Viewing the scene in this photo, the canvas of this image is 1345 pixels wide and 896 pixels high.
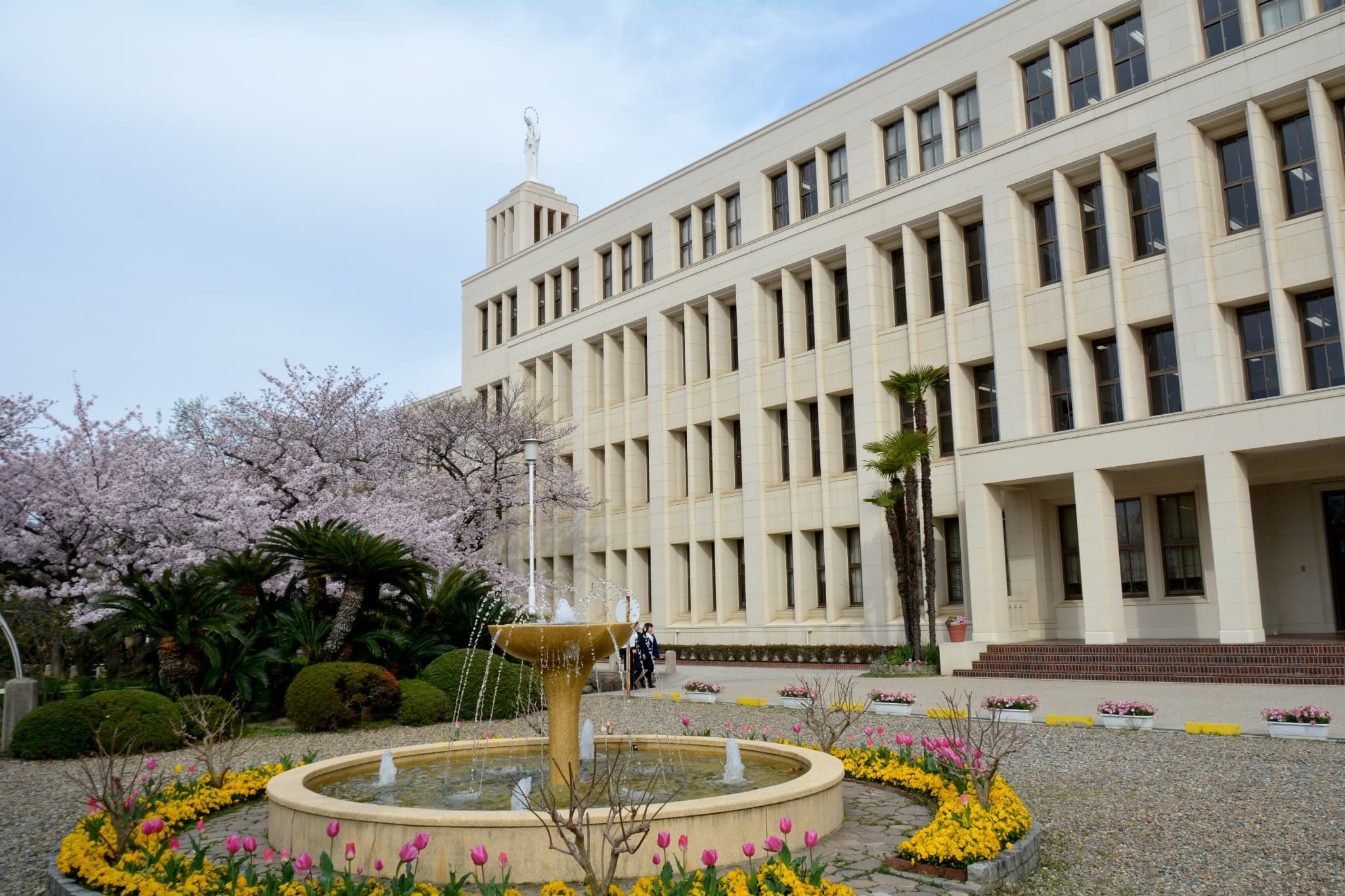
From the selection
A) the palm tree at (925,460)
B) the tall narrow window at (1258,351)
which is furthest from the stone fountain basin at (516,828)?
the tall narrow window at (1258,351)

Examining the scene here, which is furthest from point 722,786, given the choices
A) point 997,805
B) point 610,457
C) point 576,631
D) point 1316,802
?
point 610,457

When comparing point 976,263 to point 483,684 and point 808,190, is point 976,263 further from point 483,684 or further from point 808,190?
point 483,684

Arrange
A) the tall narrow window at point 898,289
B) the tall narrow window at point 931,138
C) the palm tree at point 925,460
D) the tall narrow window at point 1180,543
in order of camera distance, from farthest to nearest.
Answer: the tall narrow window at point 898,289
the tall narrow window at point 931,138
the palm tree at point 925,460
the tall narrow window at point 1180,543

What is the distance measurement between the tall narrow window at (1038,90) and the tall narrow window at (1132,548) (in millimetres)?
10638

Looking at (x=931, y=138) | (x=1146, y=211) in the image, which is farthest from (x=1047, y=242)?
(x=931, y=138)

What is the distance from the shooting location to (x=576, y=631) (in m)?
8.59

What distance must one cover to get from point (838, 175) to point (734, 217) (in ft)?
16.0

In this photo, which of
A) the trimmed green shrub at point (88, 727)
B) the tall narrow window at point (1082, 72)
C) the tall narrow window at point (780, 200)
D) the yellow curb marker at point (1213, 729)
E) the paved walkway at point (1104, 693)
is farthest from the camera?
the tall narrow window at point (780, 200)

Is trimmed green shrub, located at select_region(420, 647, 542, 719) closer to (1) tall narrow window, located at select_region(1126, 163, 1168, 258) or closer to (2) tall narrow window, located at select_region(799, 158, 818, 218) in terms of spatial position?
(1) tall narrow window, located at select_region(1126, 163, 1168, 258)

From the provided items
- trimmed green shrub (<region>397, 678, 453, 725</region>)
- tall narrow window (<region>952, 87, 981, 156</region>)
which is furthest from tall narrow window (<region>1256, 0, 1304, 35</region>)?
trimmed green shrub (<region>397, 678, 453, 725</region>)

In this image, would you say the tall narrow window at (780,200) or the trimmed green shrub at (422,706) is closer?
the trimmed green shrub at (422,706)

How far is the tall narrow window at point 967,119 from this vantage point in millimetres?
28688

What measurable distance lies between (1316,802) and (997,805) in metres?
3.82

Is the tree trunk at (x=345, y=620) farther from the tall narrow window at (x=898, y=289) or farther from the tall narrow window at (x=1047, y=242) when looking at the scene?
the tall narrow window at (x=1047, y=242)
